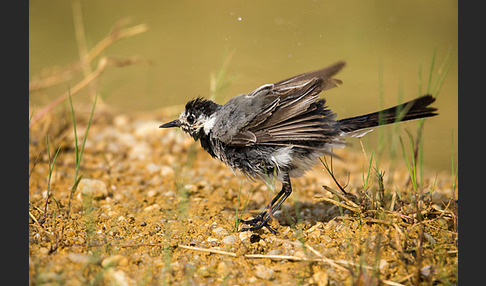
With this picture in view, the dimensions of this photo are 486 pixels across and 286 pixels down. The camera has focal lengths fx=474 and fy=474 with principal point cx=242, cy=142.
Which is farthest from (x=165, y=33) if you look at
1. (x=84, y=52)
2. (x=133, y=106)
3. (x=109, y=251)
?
(x=109, y=251)

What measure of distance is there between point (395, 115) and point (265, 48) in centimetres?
190

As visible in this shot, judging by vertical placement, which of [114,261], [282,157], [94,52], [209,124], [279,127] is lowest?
[114,261]

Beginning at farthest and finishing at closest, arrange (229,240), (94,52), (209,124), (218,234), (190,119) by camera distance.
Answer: (94,52) → (190,119) → (209,124) → (218,234) → (229,240)

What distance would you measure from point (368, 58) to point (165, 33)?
4487 millimetres

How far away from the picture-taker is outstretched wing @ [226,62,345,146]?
4.16 meters

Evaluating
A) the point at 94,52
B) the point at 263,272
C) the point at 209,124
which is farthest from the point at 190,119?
the point at 94,52

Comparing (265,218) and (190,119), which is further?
(190,119)

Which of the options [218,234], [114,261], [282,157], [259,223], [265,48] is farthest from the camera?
[265,48]

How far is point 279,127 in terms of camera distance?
421cm

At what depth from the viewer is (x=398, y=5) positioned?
727 cm

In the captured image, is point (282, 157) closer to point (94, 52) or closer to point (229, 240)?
point (229, 240)

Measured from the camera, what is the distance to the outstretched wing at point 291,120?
13.6 ft

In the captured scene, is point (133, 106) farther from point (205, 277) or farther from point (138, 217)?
point (205, 277)

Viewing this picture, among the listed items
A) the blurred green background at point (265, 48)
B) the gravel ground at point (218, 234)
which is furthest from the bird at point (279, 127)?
the blurred green background at point (265, 48)
